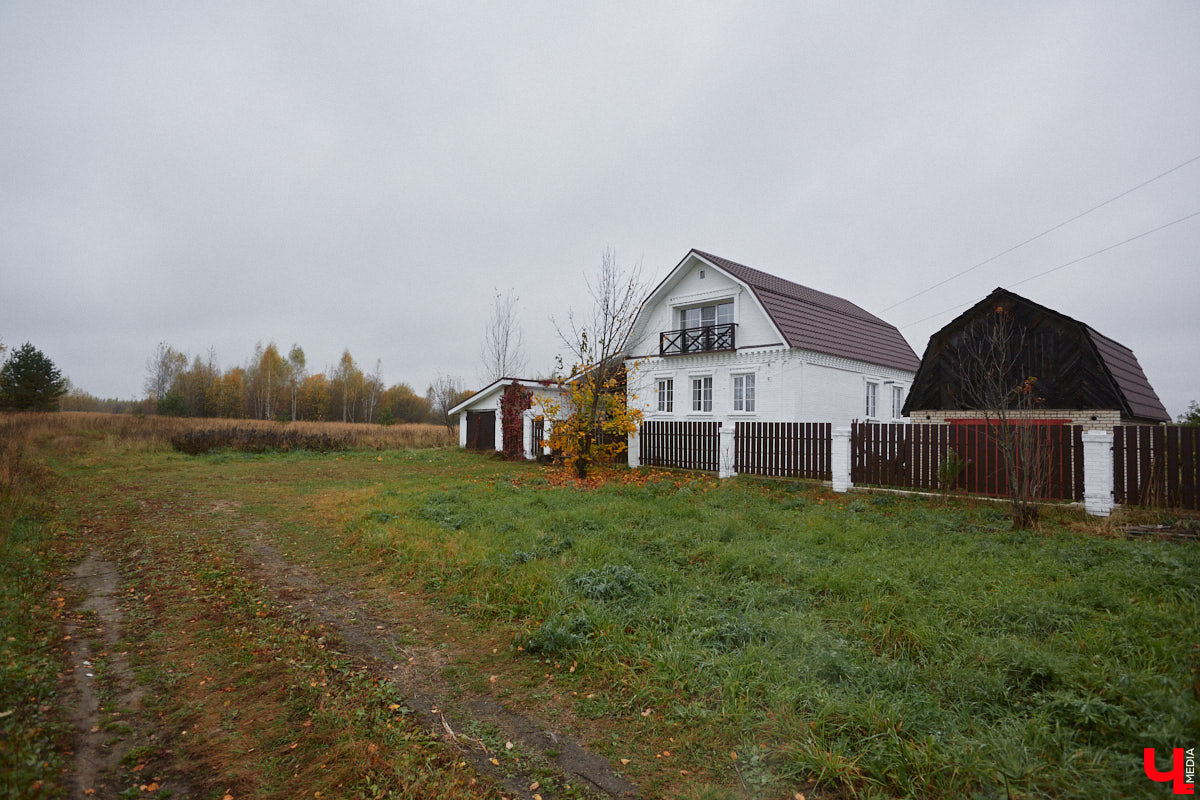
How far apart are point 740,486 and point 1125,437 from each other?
266 inches

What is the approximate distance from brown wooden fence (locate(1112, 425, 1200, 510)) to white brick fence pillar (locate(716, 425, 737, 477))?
7.69 meters

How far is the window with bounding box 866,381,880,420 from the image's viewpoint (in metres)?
21.5

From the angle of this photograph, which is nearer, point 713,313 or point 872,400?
point 713,313

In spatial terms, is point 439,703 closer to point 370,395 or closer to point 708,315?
point 708,315

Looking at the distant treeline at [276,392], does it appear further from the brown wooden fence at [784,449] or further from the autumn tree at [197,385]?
the brown wooden fence at [784,449]

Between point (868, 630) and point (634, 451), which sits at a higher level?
point (634, 451)

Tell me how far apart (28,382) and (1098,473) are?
47.9 meters

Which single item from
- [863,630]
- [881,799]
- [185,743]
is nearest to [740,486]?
[863,630]

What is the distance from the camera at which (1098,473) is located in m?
9.20

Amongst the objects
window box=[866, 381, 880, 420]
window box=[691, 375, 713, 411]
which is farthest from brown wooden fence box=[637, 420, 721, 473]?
window box=[866, 381, 880, 420]

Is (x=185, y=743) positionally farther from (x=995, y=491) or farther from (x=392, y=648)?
(x=995, y=491)

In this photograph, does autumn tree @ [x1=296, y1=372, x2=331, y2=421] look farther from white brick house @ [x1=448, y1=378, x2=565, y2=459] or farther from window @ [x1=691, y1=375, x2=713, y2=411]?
window @ [x1=691, y1=375, x2=713, y2=411]

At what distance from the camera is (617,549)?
6.37 meters

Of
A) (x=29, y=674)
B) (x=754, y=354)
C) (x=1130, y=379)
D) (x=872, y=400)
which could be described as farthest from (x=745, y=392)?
(x=29, y=674)
